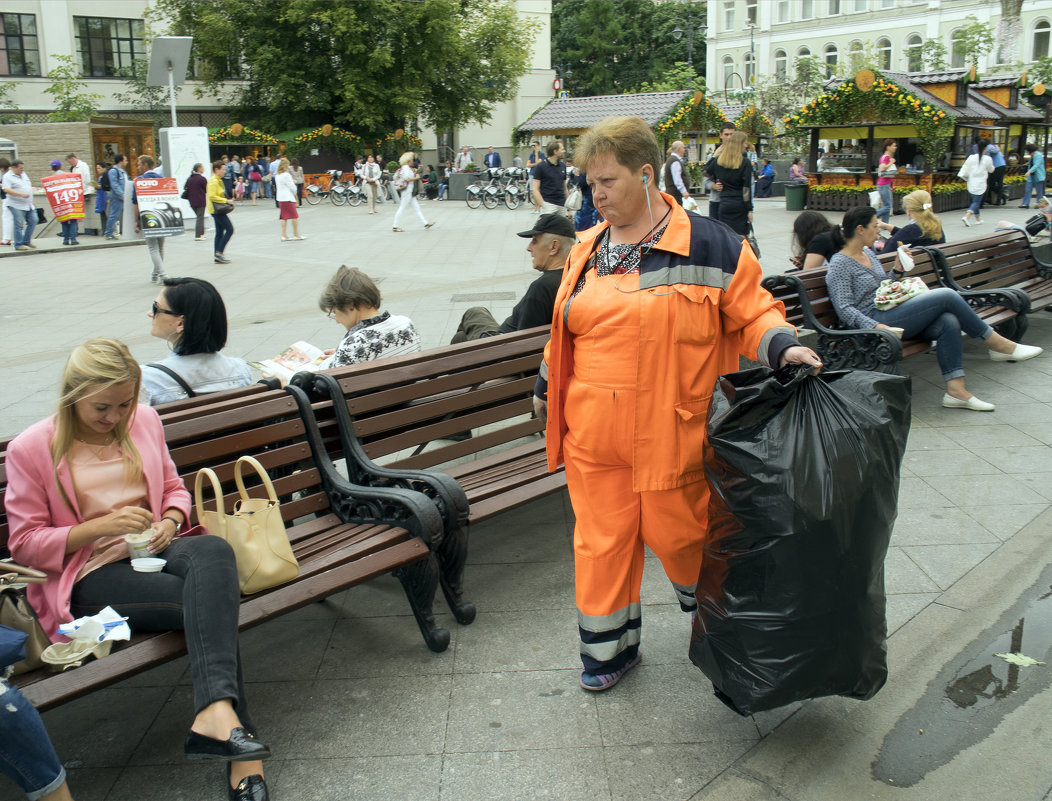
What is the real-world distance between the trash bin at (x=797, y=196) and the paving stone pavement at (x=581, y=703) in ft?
68.0

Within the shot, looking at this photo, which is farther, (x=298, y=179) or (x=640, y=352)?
(x=298, y=179)

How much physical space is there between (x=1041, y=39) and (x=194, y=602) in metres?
61.4

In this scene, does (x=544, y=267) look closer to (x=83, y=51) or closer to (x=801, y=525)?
(x=801, y=525)

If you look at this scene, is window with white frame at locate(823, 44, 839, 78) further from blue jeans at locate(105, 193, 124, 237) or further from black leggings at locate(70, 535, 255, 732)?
black leggings at locate(70, 535, 255, 732)

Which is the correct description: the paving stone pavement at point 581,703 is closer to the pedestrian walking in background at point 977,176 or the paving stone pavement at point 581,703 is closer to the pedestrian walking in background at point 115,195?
the pedestrian walking in background at point 977,176

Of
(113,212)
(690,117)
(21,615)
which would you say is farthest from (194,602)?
(690,117)

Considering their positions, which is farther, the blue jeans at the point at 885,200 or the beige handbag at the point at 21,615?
the blue jeans at the point at 885,200

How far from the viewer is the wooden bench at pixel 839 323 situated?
5.98 m

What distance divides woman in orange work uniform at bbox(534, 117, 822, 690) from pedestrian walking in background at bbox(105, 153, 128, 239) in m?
19.1

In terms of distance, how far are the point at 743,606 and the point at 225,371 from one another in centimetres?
251

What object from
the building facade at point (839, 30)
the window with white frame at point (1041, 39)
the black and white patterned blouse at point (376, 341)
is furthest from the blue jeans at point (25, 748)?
the window with white frame at point (1041, 39)

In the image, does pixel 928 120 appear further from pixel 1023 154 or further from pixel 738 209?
pixel 738 209

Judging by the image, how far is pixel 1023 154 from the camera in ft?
93.4

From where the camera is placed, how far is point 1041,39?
52.8 m
